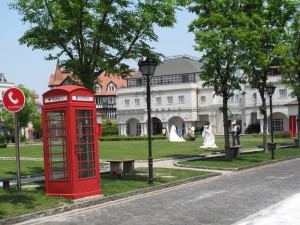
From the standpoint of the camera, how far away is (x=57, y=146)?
11836mm

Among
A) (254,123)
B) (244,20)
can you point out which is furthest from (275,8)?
(254,123)

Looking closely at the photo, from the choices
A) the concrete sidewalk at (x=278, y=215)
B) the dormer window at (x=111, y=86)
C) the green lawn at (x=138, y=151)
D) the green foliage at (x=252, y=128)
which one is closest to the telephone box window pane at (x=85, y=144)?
the concrete sidewalk at (x=278, y=215)

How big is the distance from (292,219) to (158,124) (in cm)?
7034

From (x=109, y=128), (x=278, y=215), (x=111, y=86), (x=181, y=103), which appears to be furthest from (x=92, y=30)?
(x=111, y=86)

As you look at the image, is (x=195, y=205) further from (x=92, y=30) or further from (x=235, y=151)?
(x=235, y=151)

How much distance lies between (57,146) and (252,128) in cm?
5677

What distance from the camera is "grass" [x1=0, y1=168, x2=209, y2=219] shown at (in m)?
10.2

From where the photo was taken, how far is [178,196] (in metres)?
12.7

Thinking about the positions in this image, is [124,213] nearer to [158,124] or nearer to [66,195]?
[66,195]

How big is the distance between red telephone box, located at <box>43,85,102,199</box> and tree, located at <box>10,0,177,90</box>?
3.36m

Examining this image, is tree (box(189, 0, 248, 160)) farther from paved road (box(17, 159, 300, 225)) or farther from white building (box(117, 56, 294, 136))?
white building (box(117, 56, 294, 136))

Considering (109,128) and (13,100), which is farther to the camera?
(109,128)

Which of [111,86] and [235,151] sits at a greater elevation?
[111,86]

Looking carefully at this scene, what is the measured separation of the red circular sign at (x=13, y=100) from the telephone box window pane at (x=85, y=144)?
1.56m
